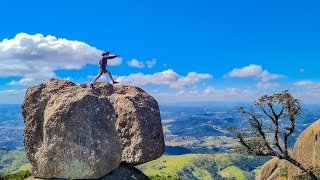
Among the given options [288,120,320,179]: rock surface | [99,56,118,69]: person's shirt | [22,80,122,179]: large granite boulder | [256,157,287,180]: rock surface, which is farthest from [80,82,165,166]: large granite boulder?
[256,157,287,180]: rock surface

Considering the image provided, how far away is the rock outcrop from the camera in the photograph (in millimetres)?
29562

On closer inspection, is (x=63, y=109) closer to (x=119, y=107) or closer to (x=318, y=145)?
(x=119, y=107)

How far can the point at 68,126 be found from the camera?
29.6 metres

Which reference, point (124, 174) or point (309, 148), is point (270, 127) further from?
point (124, 174)

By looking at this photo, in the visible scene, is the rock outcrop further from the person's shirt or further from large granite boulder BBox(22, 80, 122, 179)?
the person's shirt

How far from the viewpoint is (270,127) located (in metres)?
33.4

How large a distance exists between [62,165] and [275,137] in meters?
18.5

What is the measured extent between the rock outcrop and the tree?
8.16m

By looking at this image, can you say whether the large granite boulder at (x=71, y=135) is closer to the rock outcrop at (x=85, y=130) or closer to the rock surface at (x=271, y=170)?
the rock outcrop at (x=85, y=130)

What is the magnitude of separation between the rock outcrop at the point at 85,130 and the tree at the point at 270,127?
8.16 meters

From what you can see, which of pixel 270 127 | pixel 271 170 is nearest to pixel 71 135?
pixel 270 127

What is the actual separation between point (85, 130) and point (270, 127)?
16546mm

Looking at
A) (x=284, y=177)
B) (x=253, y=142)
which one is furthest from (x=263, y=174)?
(x=253, y=142)

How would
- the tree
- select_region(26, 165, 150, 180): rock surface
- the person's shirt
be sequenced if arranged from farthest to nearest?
the person's shirt
the tree
select_region(26, 165, 150, 180): rock surface
